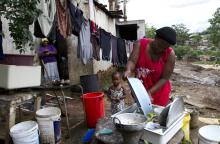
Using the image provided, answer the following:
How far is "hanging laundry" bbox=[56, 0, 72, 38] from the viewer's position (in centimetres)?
617

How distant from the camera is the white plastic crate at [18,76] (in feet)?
13.4

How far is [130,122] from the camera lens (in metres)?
2.54

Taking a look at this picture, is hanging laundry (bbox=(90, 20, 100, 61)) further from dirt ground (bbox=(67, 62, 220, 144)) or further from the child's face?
the child's face

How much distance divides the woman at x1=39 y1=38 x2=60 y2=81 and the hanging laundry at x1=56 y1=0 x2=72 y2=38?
2480mm

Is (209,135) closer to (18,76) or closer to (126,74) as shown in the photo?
(126,74)

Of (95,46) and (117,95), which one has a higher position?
(95,46)

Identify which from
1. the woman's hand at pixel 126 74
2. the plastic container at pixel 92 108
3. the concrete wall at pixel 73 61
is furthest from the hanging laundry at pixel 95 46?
the woman's hand at pixel 126 74

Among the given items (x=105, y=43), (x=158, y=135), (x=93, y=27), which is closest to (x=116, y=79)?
(x=158, y=135)

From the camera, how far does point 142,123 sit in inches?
95.5

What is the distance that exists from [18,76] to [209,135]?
3.02 metres

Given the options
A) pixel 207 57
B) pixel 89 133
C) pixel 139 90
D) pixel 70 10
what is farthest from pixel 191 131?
pixel 207 57

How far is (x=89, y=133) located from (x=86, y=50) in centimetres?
332

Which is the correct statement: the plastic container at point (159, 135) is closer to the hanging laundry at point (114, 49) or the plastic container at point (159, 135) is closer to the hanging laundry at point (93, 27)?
the hanging laundry at point (93, 27)

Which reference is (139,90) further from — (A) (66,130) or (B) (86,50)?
(B) (86,50)
